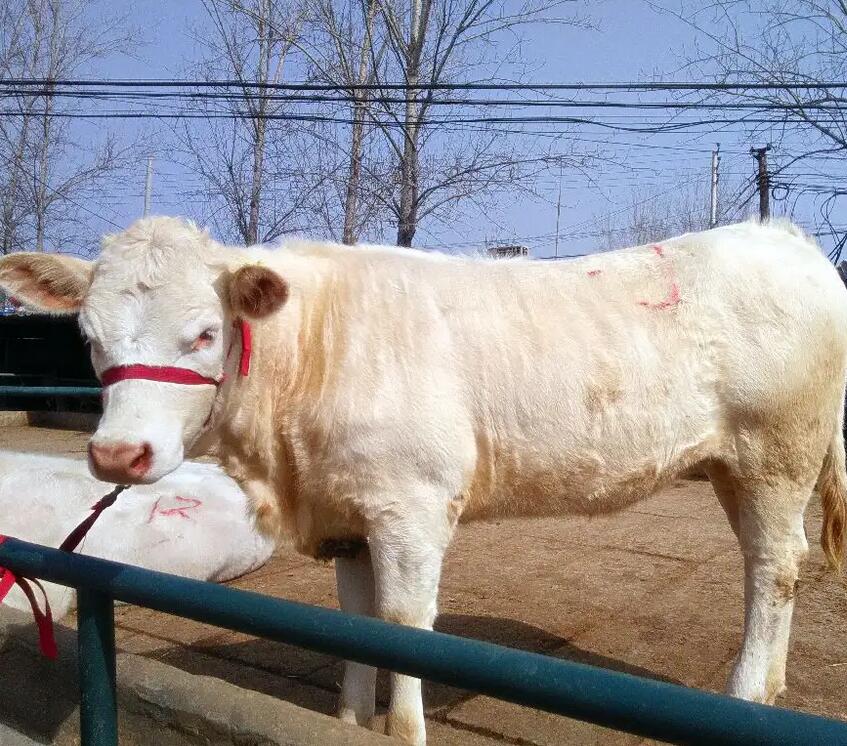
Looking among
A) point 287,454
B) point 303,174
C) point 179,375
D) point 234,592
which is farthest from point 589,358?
point 303,174

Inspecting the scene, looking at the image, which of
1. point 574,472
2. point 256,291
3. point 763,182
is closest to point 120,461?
point 256,291

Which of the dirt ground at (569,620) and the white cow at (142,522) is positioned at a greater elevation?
the white cow at (142,522)

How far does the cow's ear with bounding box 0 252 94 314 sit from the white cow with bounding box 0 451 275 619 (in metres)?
2.03

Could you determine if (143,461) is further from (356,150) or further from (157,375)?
(356,150)

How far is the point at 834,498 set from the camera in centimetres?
401

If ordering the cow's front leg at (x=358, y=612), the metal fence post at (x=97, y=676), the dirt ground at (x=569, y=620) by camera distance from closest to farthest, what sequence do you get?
the metal fence post at (x=97, y=676) < the cow's front leg at (x=358, y=612) < the dirt ground at (x=569, y=620)

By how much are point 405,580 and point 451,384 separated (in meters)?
0.72

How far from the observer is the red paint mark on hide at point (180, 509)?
5.43m

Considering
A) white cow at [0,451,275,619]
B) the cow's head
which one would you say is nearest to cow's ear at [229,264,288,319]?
the cow's head

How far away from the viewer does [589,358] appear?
3336 mm

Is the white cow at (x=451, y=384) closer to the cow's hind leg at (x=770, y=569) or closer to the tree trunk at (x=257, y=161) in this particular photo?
the cow's hind leg at (x=770, y=569)

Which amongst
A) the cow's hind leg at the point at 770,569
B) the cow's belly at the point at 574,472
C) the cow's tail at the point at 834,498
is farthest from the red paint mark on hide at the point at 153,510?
the cow's tail at the point at 834,498

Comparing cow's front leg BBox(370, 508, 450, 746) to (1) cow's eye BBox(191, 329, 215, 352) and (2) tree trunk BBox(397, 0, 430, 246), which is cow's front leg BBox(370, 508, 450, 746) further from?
(2) tree trunk BBox(397, 0, 430, 246)

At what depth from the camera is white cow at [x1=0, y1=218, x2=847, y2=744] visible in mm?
2889
